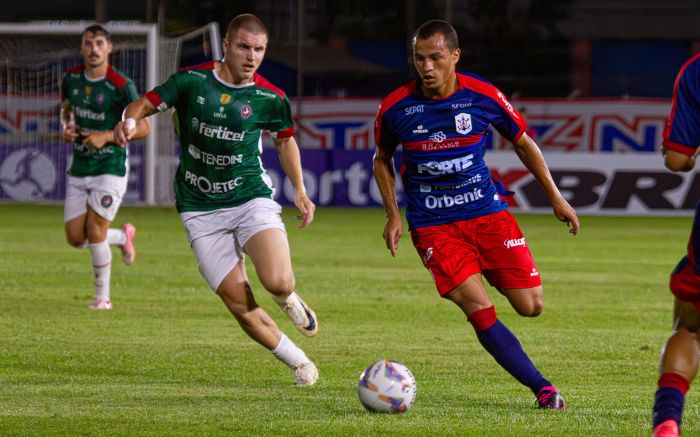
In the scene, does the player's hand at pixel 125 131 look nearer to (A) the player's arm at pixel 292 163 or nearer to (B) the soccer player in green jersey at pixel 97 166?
(A) the player's arm at pixel 292 163

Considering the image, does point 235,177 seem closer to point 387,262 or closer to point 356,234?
point 387,262

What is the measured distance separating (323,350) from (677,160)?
16.9 feet

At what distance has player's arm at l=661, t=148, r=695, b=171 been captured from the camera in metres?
5.06

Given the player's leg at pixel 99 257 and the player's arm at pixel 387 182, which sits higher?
the player's arm at pixel 387 182

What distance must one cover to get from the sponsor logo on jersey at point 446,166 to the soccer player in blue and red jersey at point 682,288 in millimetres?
2344

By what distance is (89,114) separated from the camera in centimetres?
1243

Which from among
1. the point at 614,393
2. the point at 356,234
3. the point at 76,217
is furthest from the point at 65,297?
the point at 356,234

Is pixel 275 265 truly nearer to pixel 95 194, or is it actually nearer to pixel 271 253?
pixel 271 253

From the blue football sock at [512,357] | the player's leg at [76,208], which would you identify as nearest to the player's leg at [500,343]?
the blue football sock at [512,357]

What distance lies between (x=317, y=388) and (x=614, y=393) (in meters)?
1.72

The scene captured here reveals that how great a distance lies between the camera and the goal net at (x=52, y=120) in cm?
2586

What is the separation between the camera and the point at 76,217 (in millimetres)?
12352

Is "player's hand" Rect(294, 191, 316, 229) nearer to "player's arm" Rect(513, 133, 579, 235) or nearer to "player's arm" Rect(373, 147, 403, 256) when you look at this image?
"player's arm" Rect(373, 147, 403, 256)

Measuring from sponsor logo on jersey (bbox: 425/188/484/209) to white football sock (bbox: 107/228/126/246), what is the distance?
20.6ft
